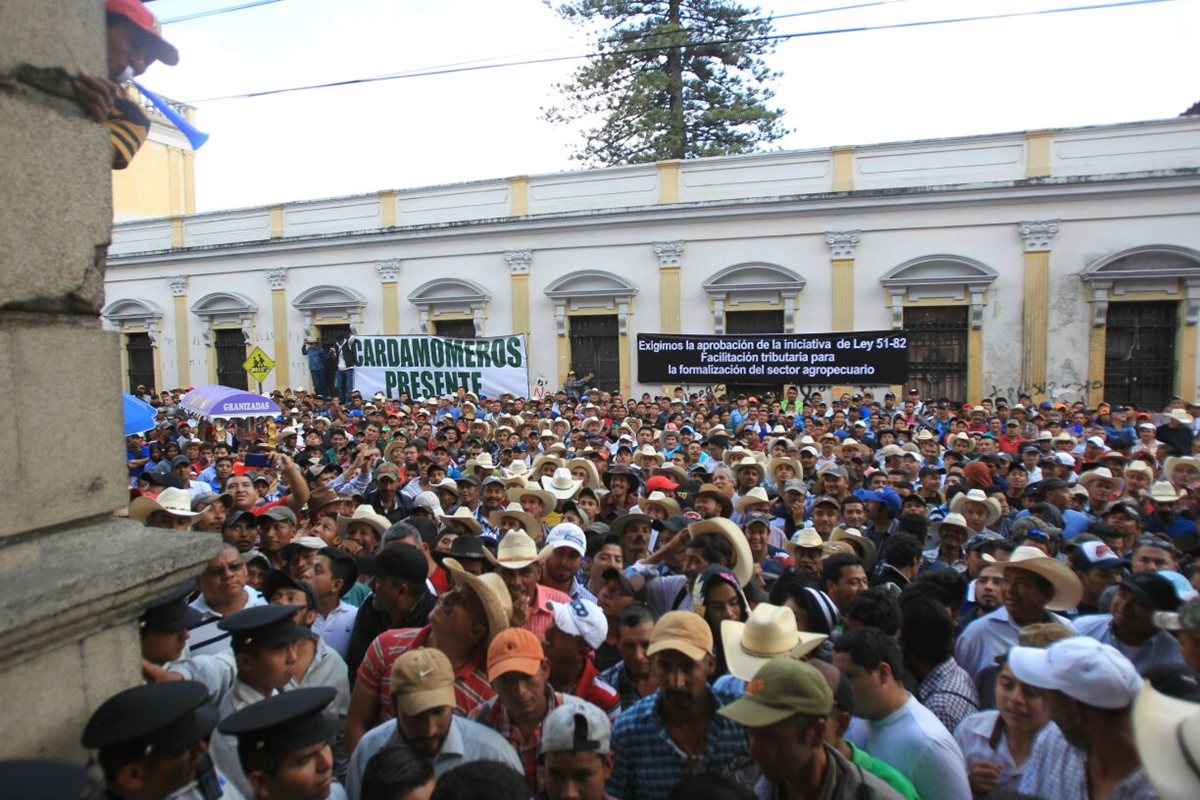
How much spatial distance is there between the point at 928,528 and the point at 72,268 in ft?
19.4

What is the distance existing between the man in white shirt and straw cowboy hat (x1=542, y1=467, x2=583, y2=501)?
4327mm

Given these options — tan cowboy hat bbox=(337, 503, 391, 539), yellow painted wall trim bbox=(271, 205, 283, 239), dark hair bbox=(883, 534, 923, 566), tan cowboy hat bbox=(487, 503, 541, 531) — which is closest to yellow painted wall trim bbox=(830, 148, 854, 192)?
tan cowboy hat bbox=(487, 503, 541, 531)

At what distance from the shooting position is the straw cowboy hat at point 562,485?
24.0 feet

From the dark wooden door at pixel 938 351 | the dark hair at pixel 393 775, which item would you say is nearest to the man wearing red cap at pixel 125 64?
the dark hair at pixel 393 775

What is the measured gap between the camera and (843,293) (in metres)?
17.6

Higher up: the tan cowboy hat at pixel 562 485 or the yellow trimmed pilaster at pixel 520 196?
the yellow trimmed pilaster at pixel 520 196

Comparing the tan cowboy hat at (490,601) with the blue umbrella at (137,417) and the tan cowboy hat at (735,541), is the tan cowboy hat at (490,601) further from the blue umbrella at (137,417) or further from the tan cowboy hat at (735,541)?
the blue umbrella at (137,417)

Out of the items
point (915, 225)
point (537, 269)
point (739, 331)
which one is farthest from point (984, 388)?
point (537, 269)

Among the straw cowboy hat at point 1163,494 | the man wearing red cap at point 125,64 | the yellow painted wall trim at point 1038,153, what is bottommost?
the straw cowboy hat at point 1163,494

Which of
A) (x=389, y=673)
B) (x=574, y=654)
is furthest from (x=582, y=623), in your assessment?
(x=389, y=673)

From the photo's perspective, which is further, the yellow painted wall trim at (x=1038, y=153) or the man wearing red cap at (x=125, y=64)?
the yellow painted wall trim at (x=1038, y=153)

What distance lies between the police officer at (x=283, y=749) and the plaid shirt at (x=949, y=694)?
8.11 feet

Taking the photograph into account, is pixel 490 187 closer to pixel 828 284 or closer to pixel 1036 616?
pixel 828 284

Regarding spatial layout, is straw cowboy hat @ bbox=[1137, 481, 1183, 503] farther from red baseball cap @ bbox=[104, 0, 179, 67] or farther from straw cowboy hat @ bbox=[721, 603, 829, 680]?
red baseball cap @ bbox=[104, 0, 179, 67]
